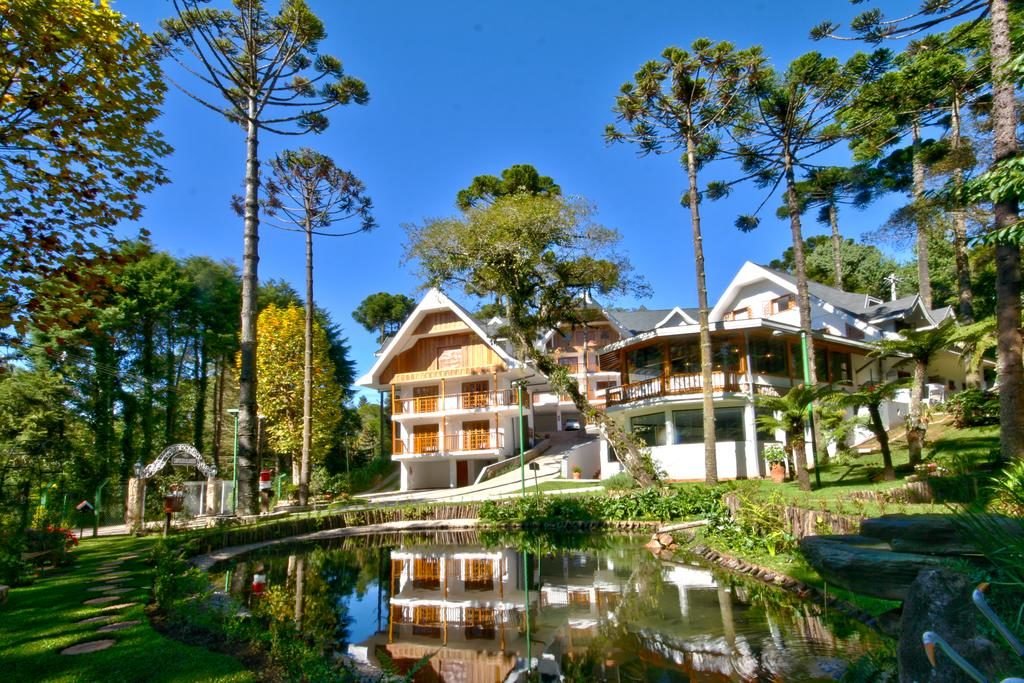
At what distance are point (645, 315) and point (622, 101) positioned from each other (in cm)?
1940

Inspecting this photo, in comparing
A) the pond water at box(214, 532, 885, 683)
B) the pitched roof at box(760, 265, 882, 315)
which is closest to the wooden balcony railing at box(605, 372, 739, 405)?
the pitched roof at box(760, 265, 882, 315)

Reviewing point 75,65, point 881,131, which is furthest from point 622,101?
point 75,65

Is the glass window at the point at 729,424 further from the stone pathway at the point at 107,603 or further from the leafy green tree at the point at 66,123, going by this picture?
the leafy green tree at the point at 66,123

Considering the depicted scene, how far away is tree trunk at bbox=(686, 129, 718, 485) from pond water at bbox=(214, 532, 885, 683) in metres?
7.21

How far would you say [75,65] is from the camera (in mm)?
5102

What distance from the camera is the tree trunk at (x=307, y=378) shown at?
2338cm

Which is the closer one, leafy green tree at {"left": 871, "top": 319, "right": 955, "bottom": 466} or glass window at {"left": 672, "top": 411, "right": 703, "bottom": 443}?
leafy green tree at {"left": 871, "top": 319, "right": 955, "bottom": 466}

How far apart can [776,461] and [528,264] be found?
10.7 m

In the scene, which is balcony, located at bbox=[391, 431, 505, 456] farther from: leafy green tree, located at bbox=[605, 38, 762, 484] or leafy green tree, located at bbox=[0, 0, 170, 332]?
leafy green tree, located at bbox=[0, 0, 170, 332]

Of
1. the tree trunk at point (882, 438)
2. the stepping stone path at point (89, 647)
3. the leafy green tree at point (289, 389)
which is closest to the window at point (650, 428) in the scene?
the tree trunk at point (882, 438)

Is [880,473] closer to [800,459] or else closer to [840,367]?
[800,459]

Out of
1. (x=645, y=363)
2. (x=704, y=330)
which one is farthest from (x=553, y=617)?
(x=645, y=363)

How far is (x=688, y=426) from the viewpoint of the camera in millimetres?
24422

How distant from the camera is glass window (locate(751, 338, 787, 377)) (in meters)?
24.0
